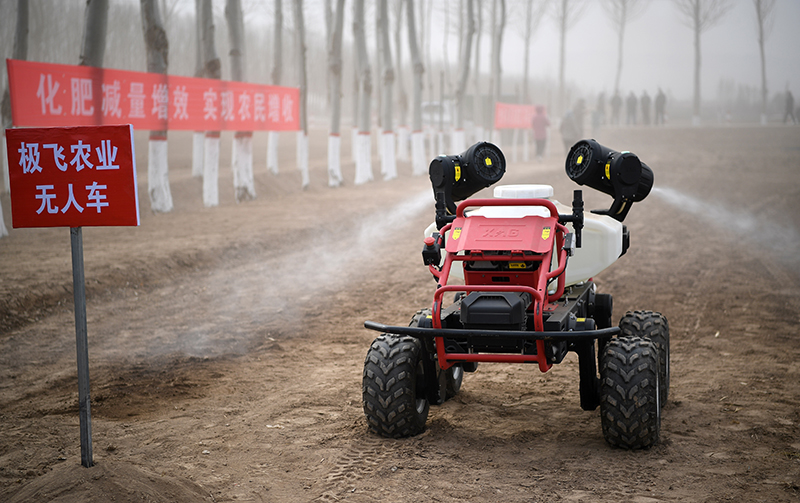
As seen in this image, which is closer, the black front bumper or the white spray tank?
the black front bumper

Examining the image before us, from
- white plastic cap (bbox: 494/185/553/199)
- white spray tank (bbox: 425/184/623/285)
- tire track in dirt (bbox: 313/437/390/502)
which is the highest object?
white plastic cap (bbox: 494/185/553/199)

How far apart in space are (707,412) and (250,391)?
11.2 ft

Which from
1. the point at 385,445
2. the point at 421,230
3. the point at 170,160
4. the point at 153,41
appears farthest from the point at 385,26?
the point at 385,445

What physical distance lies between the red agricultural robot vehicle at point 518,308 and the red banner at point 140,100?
891 centimetres

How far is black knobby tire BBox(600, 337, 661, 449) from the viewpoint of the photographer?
4.25 meters

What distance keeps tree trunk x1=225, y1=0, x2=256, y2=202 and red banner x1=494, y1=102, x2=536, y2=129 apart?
11.3m

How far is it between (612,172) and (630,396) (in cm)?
149

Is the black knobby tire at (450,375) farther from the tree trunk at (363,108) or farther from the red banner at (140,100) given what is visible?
the tree trunk at (363,108)

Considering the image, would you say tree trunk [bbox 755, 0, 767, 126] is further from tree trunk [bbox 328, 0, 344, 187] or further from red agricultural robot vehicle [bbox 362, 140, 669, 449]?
red agricultural robot vehicle [bbox 362, 140, 669, 449]

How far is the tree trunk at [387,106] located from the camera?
2544 cm

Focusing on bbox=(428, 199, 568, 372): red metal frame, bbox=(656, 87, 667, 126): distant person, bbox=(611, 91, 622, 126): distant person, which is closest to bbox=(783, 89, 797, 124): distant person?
bbox=(656, 87, 667, 126): distant person

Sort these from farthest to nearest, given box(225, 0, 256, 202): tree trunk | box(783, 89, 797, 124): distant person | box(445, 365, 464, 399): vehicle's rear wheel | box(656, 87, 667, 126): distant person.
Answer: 1. box(656, 87, 667, 126): distant person
2. box(783, 89, 797, 124): distant person
3. box(225, 0, 256, 202): tree trunk
4. box(445, 365, 464, 399): vehicle's rear wheel

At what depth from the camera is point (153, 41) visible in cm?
1548

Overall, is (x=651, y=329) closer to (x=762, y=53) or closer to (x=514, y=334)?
(x=514, y=334)
